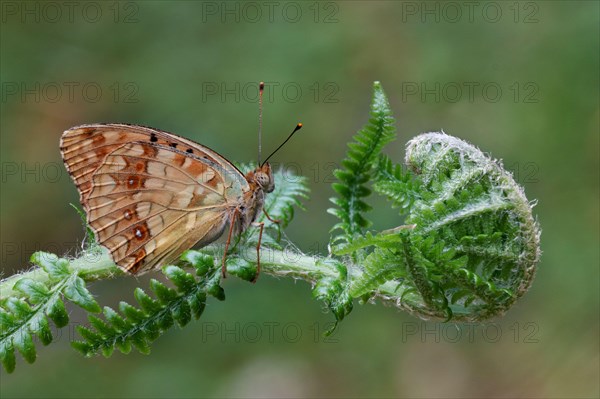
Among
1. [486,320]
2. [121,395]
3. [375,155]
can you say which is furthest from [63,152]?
[121,395]

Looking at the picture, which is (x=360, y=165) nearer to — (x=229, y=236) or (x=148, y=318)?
(x=229, y=236)

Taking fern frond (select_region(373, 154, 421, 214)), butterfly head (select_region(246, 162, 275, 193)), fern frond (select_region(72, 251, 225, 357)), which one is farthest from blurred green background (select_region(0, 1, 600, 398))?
fern frond (select_region(72, 251, 225, 357))

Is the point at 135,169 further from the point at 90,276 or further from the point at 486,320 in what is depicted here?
the point at 486,320

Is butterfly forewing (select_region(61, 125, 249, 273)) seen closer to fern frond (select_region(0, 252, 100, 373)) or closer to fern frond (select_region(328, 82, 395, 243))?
fern frond (select_region(0, 252, 100, 373))

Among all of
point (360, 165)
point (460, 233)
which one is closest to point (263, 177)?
point (360, 165)

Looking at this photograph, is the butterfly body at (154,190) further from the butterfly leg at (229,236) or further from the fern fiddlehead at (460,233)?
the fern fiddlehead at (460,233)

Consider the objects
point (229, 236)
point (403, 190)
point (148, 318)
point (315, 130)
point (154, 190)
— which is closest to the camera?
point (148, 318)

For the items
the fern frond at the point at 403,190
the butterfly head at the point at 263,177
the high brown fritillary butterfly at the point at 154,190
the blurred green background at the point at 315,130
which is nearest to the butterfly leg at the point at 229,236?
the high brown fritillary butterfly at the point at 154,190
